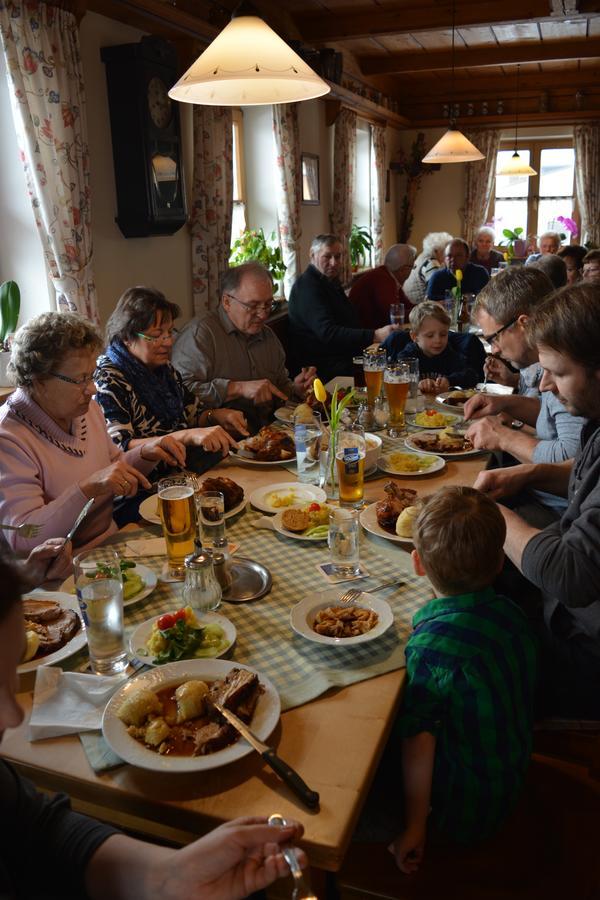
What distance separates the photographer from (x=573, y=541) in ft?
4.75

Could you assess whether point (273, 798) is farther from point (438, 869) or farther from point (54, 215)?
point (54, 215)

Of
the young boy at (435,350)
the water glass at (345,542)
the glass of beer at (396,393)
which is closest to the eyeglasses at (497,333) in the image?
the glass of beer at (396,393)

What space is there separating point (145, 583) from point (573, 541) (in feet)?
2.82

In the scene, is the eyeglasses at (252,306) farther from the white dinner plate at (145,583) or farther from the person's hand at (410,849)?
the person's hand at (410,849)

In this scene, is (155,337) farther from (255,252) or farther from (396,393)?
(255,252)

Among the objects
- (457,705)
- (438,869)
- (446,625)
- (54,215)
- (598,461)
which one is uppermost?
(54,215)

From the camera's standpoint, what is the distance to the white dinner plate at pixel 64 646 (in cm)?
121

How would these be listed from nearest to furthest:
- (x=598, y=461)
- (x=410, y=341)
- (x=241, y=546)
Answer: (x=598, y=461) → (x=241, y=546) → (x=410, y=341)

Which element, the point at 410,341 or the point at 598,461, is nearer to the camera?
the point at 598,461

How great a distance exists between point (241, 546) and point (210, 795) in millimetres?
773

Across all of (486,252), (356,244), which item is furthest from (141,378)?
(486,252)

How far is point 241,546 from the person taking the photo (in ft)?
5.57

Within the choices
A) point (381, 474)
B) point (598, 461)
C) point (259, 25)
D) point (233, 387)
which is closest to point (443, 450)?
point (381, 474)

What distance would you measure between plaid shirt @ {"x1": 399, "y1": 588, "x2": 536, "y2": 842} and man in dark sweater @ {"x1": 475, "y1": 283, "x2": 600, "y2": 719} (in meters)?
0.25
